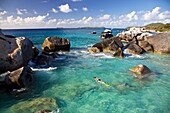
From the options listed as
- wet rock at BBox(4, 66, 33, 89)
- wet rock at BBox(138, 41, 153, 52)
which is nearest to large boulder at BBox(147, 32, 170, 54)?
wet rock at BBox(138, 41, 153, 52)

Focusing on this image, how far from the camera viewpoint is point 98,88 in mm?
16547

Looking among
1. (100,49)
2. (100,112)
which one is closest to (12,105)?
(100,112)

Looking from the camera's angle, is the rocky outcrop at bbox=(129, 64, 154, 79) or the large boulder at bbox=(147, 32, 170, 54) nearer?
the rocky outcrop at bbox=(129, 64, 154, 79)

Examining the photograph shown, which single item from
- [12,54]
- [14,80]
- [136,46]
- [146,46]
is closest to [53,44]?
[12,54]

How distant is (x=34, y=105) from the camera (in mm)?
12578

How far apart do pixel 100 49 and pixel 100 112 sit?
78.6ft

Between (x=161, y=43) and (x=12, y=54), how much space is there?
91.0ft

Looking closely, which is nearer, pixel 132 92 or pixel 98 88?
pixel 132 92

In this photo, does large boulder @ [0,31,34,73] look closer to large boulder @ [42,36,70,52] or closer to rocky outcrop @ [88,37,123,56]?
large boulder @ [42,36,70,52]

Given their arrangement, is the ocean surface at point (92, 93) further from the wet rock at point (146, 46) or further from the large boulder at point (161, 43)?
the wet rock at point (146, 46)

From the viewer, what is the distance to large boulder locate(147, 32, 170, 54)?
34.6 m

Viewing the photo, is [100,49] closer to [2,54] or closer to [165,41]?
[165,41]

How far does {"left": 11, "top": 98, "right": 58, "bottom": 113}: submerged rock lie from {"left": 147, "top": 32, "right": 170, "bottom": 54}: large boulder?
27477 mm

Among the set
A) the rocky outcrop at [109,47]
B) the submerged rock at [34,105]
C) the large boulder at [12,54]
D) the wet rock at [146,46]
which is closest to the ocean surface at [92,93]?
the submerged rock at [34,105]
